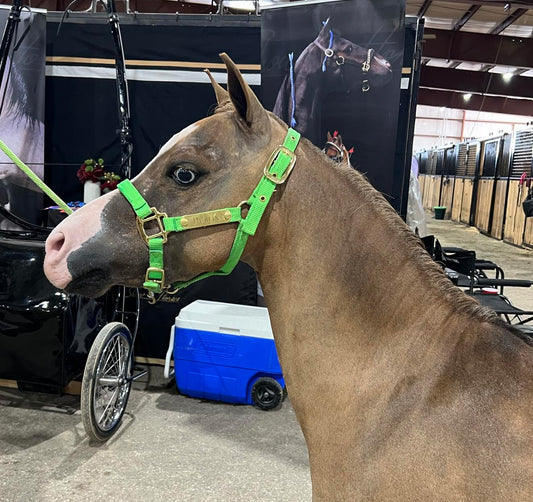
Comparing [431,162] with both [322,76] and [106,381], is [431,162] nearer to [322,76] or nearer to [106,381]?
[322,76]

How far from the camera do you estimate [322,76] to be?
292 cm

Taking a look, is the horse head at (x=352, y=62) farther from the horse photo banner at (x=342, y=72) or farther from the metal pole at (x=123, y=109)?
the metal pole at (x=123, y=109)

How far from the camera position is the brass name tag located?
102 centimetres

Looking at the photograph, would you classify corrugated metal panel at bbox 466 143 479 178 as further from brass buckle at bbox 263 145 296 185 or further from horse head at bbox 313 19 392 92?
brass buckle at bbox 263 145 296 185

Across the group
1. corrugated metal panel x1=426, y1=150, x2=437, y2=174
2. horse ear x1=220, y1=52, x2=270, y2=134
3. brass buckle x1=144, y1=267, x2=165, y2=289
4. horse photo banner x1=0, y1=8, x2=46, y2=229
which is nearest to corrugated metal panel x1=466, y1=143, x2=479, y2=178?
corrugated metal panel x1=426, y1=150, x2=437, y2=174

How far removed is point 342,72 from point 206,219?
219 cm

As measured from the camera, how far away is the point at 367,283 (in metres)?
1.01

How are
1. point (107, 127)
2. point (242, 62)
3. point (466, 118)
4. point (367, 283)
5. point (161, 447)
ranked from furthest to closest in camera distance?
point (466, 118) → point (107, 127) → point (242, 62) → point (161, 447) → point (367, 283)

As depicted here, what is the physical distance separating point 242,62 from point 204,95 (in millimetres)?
355

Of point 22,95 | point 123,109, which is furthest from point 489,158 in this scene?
point 22,95

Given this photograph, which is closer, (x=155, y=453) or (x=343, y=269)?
(x=343, y=269)

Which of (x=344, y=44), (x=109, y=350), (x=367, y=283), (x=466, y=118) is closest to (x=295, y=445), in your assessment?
(x=109, y=350)

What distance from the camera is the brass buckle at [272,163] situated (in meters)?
1.01

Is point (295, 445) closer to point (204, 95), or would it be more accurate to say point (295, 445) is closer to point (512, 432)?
point (512, 432)
